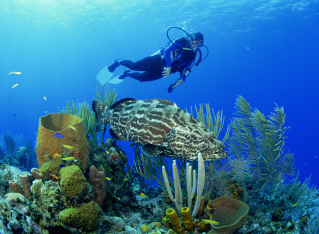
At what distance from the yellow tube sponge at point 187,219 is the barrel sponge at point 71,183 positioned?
4.87 ft

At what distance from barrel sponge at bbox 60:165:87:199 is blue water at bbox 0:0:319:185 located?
10.2m

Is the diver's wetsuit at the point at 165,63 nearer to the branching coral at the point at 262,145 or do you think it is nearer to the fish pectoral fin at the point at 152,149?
the branching coral at the point at 262,145

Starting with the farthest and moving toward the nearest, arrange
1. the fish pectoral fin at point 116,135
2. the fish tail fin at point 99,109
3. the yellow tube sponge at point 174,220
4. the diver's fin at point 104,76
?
the diver's fin at point 104,76
the fish tail fin at point 99,109
the fish pectoral fin at point 116,135
the yellow tube sponge at point 174,220

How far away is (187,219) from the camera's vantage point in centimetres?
246

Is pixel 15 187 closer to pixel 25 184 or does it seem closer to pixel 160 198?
pixel 25 184

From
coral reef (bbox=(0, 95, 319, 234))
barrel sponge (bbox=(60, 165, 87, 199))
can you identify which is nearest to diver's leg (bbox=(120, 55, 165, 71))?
coral reef (bbox=(0, 95, 319, 234))

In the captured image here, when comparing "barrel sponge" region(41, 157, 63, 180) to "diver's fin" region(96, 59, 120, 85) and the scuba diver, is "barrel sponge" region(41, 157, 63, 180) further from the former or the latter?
"diver's fin" region(96, 59, 120, 85)

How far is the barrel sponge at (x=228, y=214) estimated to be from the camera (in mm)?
2504

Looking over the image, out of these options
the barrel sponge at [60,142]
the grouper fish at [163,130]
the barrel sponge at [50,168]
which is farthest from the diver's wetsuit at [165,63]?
the barrel sponge at [50,168]

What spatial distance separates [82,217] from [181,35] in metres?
49.4

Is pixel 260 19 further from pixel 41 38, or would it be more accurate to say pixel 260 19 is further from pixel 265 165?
pixel 41 38

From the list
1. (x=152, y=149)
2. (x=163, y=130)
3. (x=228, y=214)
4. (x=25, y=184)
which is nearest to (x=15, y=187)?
(x=25, y=184)

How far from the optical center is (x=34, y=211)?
2.42 meters

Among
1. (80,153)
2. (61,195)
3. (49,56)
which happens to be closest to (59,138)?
(80,153)
